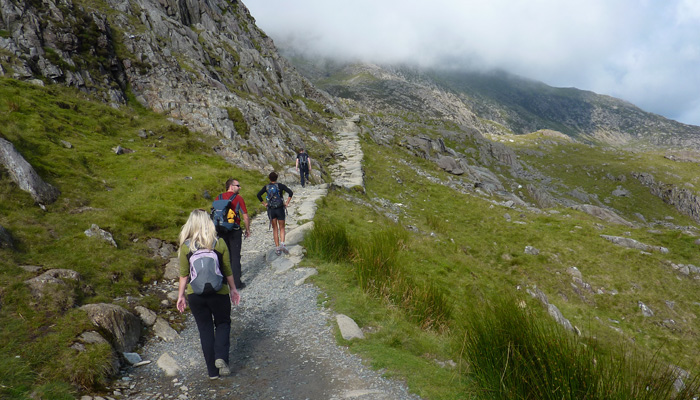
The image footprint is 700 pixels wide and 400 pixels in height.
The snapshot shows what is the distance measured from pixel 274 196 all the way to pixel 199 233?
20.4 ft

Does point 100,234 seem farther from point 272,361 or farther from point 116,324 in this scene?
point 272,361

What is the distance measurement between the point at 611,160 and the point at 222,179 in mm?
128638

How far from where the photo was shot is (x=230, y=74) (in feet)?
170

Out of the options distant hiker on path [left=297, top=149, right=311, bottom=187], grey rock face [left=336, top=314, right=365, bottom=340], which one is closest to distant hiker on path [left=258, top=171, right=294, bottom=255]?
grey rock face [left=336, top=314, right=365, bottom=340]

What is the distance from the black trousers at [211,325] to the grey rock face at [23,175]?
1294 centimetres

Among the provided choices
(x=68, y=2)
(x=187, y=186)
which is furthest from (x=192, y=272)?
(x=68, y=2)

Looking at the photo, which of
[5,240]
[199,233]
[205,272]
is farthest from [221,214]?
[5,240]

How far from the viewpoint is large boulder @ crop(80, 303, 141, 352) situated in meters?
7.35

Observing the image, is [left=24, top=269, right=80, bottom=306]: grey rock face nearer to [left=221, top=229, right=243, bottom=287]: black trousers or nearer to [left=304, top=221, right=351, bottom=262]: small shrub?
[left=221, top=229, right=243, bottom=287]: black trousers

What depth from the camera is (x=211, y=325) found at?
6402 millimetres

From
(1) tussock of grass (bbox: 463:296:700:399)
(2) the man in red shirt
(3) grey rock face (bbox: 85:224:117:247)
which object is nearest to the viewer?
(1) tussock of grass (bbox: 463:296:700:399)

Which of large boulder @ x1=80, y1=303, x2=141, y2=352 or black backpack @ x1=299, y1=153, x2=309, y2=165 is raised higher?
black backpack @ x1=299, y1=153, x2=309, y2=165

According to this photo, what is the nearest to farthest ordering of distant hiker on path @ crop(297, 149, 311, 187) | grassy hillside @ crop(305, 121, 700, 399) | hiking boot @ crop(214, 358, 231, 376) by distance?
grassy hillside @ crop(305, 121, 700, 399) < hiking boot @ crop(214, 358, 231, 376) < distant hiker on path @ crop(297, 149, 311, 187)

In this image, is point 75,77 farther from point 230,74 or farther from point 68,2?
point 230,74
